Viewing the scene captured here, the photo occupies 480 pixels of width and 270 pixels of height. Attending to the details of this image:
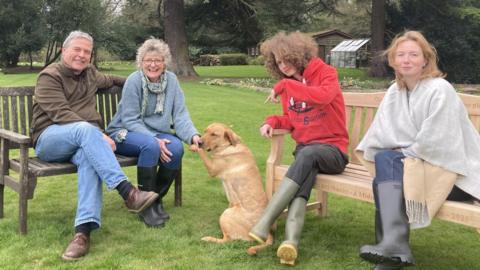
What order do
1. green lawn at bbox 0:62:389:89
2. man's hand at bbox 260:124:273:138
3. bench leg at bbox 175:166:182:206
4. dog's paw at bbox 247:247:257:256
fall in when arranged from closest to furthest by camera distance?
dog's paw at bbox 247:247:257:256 → man's hand at bbox 260:124:273:138 → bench leg at bbox 175:166:182:206 → green lawn at bbox 0:62:389:89

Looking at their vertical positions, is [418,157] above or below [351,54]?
below

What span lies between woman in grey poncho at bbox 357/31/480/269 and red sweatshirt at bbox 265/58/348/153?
1.89ft

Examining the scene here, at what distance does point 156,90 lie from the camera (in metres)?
4.91

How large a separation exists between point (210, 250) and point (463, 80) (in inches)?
997

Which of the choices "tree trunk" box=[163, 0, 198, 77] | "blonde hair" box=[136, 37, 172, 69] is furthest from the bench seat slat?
"tree trunk" box=[163, 0, 198, 77]

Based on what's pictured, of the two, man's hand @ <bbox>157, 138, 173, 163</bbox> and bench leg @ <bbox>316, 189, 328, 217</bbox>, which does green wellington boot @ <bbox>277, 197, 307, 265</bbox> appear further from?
man's hand @ <bbox>157, 138, 173, 163</bbox>

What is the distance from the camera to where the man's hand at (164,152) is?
4.73 metres

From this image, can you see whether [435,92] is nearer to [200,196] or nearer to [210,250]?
[210,250]

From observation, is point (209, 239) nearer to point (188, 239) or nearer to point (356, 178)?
point (188, 239)

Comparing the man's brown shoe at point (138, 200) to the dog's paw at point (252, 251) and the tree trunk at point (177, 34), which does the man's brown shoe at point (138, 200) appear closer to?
the dog's paw at point (252, 251)

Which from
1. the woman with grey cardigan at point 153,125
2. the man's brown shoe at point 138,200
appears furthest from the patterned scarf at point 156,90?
A: the man's brown shoe at point 138,200

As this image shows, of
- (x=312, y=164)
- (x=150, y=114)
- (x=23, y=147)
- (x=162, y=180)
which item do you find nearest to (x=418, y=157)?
(x=312, y=164)

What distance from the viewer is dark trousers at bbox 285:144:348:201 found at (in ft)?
12.8

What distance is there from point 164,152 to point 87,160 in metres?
0.76
